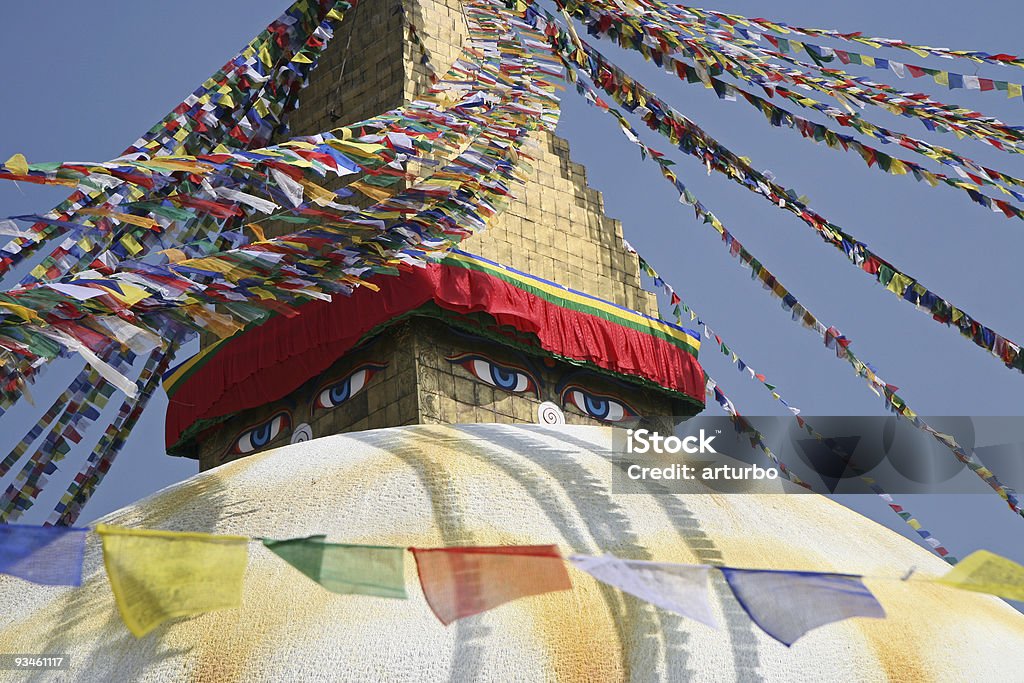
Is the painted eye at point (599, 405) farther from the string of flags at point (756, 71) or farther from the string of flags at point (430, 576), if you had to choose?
the string of flags at point (430, 576)

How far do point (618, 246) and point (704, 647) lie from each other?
5134mm

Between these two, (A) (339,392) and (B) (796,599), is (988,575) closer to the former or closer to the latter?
(B) (796,599)

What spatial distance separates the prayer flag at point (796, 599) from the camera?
3.98 m

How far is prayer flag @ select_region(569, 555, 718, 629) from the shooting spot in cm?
381

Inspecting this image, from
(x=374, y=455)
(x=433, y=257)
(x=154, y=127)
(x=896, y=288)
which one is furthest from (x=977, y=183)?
(x=154, y=127)

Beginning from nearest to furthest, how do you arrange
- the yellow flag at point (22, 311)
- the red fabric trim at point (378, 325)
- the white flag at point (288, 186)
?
the yellow flag at point (22, 311) < the white flag at point (288, 186) < the red fabric trim at point (378, 325)

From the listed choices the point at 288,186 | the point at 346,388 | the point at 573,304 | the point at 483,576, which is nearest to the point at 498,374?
the point at 573,304

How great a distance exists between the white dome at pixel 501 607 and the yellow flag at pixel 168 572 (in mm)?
630

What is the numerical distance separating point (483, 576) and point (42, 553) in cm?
134

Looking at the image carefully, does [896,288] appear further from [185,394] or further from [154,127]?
[185,394]

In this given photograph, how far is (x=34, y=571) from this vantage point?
3.90m

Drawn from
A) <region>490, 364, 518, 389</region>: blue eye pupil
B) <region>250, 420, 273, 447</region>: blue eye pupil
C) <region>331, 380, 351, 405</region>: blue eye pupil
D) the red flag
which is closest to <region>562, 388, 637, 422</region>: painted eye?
<region>490, 364, 518, 389</region>: blue eye pupil

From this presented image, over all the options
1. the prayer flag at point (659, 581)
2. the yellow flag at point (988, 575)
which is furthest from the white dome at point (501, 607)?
the yellow flag at point (988, 575)

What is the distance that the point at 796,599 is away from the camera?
4.04 metres
